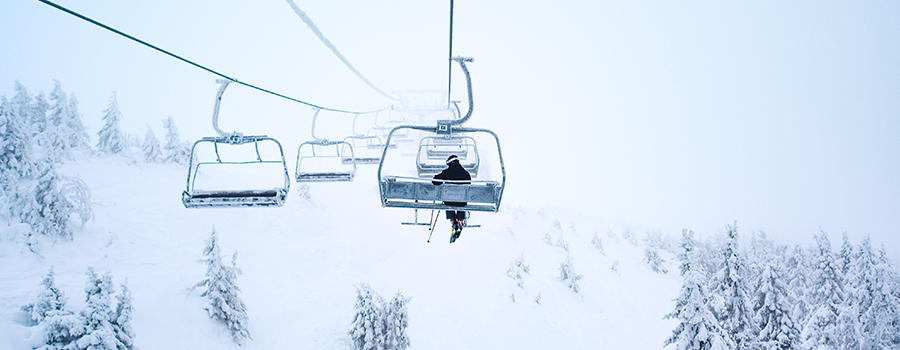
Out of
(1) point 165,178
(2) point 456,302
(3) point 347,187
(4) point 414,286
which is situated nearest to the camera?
(2) point 456,302

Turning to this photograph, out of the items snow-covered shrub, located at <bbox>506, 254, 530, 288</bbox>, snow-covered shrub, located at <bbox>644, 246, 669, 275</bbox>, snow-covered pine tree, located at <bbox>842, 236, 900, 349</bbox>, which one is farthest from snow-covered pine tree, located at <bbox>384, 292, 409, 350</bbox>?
snow-covered shrub, located at <bbox>644, 246, 669, 275</bbox>

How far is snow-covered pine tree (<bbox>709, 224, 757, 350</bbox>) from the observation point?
15.6m

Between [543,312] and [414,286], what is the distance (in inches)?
327

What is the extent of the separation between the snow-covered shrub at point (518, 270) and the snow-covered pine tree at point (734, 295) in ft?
37.9

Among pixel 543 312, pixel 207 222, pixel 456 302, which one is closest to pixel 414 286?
pixel 456 302

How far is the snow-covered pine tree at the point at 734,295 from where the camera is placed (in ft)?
51.2

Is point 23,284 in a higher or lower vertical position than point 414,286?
higher

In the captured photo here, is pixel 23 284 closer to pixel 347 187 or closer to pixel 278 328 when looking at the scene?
pixel 278 328

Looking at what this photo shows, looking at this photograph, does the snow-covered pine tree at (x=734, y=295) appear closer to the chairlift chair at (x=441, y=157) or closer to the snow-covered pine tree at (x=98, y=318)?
the chairlift chair at (x=441, y=157)

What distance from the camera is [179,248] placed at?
64.7 feet

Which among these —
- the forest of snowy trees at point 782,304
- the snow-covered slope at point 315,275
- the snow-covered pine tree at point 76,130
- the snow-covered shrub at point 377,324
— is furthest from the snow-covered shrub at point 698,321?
the snow-covered pine tree at point 76,130

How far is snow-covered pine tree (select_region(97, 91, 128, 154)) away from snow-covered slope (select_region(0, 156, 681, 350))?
81.3 inches

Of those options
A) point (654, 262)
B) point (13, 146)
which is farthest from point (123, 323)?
point (654, 262)

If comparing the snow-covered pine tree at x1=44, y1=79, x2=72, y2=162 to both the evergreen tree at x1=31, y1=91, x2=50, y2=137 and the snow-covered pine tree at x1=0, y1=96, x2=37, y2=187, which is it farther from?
the snow-covered pine tree at x1=0, y1=96, x2=37, y2=187
